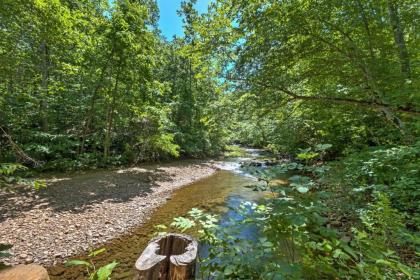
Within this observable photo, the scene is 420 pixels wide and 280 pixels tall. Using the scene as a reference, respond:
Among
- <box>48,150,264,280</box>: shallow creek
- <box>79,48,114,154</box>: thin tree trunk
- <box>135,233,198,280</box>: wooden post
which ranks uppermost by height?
<box>79,48,114,154</box>: thin tree trunk

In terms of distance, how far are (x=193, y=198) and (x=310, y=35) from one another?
5.96m

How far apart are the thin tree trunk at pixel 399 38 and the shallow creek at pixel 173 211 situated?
14.8ft

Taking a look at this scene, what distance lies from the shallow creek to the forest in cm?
114

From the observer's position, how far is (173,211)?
648cm

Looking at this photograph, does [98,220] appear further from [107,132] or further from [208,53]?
[107,132]

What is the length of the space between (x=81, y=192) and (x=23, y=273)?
5917 millimetres

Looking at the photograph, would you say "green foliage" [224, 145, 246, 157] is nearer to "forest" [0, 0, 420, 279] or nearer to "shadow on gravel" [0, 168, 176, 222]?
"forest" [0, 0, 420, 279]

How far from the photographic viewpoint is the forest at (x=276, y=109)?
1.65 meters

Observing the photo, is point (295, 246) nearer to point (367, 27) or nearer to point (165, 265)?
point (165, 265)

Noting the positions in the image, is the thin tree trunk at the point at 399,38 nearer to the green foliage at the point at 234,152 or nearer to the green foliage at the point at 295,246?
the green foliage at the point at 295,246

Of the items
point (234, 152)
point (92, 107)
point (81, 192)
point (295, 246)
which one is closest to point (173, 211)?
point (81, 192)

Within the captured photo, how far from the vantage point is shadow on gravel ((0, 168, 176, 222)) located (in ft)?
18.1

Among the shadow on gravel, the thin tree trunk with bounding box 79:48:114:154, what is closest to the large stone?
the shadow on gravel

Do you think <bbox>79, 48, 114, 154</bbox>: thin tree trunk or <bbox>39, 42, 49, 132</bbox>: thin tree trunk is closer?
<bbox>39, 42, 49, 132</bbox>: thin tree trunk
